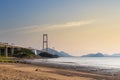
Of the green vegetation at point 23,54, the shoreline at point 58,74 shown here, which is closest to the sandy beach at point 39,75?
the shoreline at point 58,74

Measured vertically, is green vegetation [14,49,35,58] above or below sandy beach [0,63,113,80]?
above

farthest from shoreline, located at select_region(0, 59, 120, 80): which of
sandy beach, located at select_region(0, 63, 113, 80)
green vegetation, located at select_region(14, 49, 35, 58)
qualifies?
green vegetation, located at select_region(14, 49, 35, 58)

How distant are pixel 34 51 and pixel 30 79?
12303 cm

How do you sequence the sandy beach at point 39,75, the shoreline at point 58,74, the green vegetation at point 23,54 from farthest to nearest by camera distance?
the green vegetation at point 23,54, the shoreline at point 58,74, the sandy beach at point 39,75

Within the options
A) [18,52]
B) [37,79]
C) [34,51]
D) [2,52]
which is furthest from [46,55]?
[37,79]

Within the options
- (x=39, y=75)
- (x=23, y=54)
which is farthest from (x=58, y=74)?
(x=23, y=54)

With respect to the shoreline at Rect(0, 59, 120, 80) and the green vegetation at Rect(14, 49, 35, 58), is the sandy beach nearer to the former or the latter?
the shoreline at Rect(0, 59, 120, 80)

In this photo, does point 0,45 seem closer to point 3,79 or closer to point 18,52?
point 18,52

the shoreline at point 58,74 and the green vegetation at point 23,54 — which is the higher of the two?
the green vegetation at point 23,54

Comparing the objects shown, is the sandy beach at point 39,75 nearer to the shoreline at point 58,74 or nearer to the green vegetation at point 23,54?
the shoreline at point 58,74

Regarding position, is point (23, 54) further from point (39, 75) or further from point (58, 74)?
point (39, 75)

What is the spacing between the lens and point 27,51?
131625 mm

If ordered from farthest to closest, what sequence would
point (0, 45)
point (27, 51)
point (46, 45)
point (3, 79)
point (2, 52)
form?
point (46, 45)
point (27, 51)
point (2, 52)
point (0, 45)
point (3, 79)

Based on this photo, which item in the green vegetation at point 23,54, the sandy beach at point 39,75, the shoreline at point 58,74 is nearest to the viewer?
the sandy beach at point 39,75
